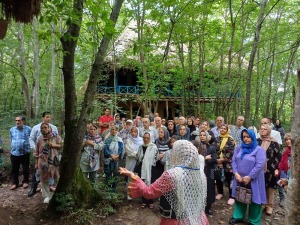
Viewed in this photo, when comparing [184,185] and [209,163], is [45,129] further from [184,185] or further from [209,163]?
[184,185]

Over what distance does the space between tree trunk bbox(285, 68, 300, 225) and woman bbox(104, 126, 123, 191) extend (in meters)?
4.03

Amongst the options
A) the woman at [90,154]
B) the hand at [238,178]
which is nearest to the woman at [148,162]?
the woman at [90,154]

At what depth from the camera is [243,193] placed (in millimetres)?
4047

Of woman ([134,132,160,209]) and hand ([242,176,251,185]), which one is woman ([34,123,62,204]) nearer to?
woman ([134,132,160,209])

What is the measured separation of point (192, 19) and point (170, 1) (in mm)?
3667

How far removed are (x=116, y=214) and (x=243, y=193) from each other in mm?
2379

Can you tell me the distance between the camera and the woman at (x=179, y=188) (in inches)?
87.1

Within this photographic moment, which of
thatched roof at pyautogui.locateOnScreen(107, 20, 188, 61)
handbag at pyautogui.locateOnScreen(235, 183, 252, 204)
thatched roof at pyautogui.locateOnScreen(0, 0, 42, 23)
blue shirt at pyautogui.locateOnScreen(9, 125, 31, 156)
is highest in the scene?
thatched roof at pyautogui.locateOnScreen(107, 20, 188, 61)

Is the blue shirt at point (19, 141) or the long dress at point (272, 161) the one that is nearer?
the long dress at point (272, 161)

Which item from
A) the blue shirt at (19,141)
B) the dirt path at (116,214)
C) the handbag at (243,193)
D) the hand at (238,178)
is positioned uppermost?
the blue shirt at (19,141)

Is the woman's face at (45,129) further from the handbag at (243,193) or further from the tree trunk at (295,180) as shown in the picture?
Result: the tree trunk at (295,180)

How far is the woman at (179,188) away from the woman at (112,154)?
3047mm

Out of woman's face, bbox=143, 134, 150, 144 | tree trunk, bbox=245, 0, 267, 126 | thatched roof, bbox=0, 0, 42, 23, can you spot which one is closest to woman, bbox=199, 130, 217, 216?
woman's face, bbox=143, 134, 150, 144

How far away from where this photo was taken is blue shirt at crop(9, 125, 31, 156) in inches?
220
